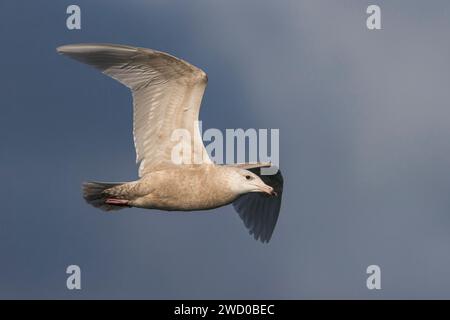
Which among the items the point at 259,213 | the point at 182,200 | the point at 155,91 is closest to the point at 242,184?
the point at 182,200

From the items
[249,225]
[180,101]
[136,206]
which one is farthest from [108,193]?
[249,225]

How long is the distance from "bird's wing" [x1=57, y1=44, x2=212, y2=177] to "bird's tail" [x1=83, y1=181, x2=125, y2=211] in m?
0.64

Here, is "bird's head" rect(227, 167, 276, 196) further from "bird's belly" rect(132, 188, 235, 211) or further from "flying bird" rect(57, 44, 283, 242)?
"bird's belly" rect(132, 188, 235, 211)

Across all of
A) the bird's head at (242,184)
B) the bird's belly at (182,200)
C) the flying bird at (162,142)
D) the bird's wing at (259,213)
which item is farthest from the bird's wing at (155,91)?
the bird's wing at (259,213)

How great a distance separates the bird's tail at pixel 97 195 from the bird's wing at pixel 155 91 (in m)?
0.64

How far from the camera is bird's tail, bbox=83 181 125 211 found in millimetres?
19891

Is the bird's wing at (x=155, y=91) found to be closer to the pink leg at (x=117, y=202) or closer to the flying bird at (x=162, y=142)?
the flying bird at (x=162, y=142)

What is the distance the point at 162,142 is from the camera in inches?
783

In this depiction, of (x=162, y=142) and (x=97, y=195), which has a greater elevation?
(x=162, y=142)

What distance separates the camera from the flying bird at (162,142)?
19172 millimetres

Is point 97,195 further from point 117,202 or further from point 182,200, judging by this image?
point 182,200

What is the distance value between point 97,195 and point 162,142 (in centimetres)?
128

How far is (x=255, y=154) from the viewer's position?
21797 mm

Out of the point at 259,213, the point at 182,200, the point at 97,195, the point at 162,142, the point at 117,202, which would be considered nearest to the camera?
the point at 182,200
